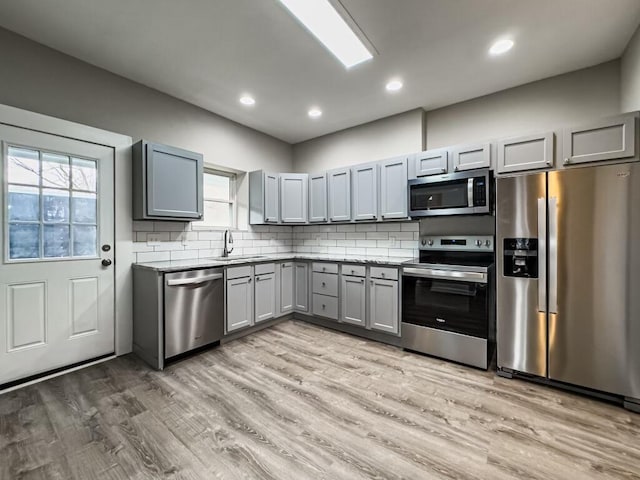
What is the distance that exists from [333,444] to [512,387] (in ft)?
5.44

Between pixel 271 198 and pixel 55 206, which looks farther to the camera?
pixel 271 198

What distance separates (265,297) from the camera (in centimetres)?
374

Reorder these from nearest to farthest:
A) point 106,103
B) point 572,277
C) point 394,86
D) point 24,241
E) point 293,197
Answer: point 572,277 → point 24,241 → point 106,103 → point 394,86 → point 293,197

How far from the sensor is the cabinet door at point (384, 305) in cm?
325

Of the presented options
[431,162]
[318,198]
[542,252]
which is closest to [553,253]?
[542,252]

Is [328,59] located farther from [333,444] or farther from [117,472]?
[117,472]

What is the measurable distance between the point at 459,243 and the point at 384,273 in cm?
92

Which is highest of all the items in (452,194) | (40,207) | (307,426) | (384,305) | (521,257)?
(452,194)

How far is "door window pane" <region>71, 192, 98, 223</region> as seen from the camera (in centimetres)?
266

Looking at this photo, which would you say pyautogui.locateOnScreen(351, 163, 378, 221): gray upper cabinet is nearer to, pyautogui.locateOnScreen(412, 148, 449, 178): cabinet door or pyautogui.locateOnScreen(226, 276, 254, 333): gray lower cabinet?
pyautogui.locateOnScreen(412, 148, 449, 178): cabinet door

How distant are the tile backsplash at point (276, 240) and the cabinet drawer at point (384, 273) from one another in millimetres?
579

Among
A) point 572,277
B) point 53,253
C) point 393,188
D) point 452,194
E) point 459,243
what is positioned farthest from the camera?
point 393,188

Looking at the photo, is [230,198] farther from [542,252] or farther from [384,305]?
[542,252]

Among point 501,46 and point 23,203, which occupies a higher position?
point 501,46
